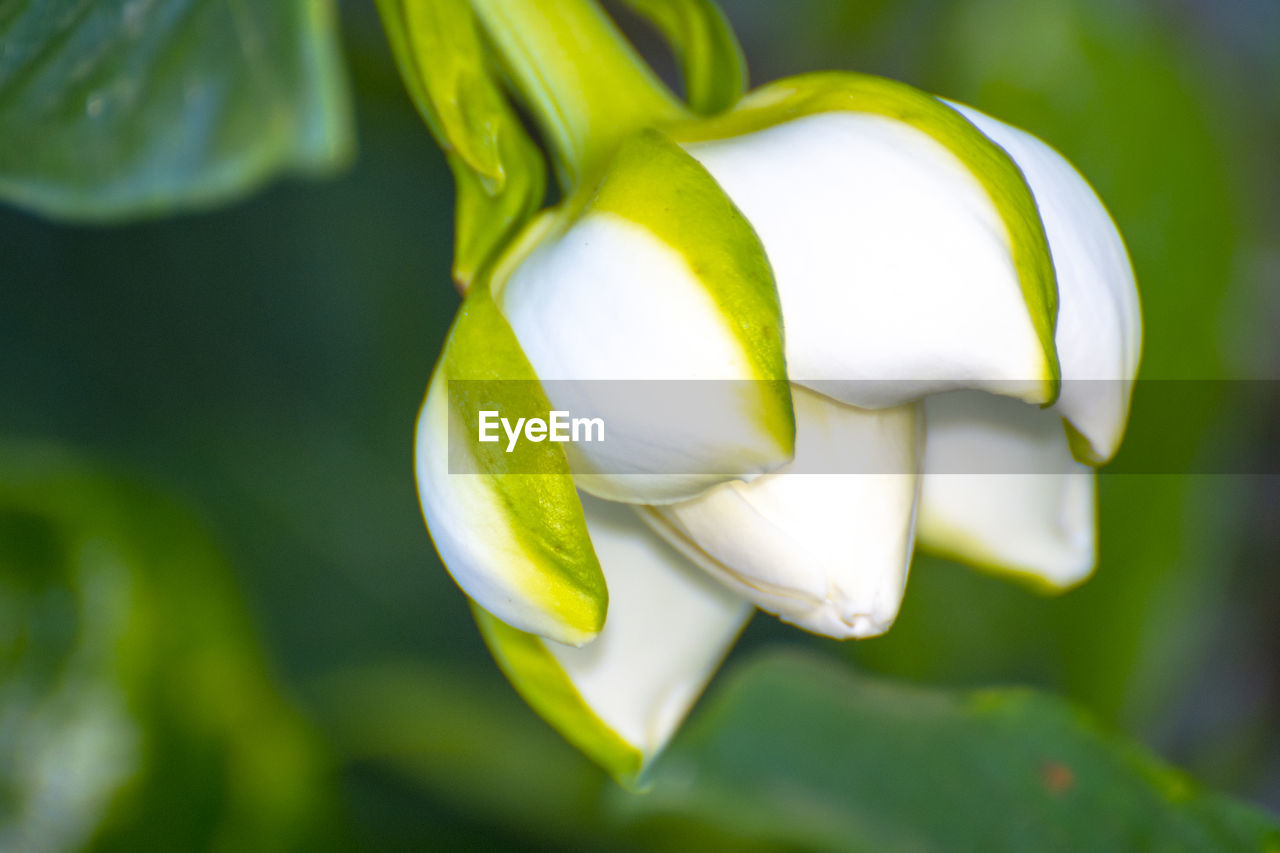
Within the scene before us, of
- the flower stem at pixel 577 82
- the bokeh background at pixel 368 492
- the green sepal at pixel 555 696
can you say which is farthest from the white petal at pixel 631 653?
the bokeh background at pixel 368 492

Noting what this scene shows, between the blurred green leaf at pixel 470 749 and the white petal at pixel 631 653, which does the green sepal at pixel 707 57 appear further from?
the blurred green leaf at pixel 470 749

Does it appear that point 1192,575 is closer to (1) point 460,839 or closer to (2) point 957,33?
(2) point 957,33

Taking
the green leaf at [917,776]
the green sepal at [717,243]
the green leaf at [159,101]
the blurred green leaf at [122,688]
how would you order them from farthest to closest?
the blurred green leaf at [122,688] < the green leaf at [917,776] < the green leaf at [159,101] < the green sepal at [717,243]

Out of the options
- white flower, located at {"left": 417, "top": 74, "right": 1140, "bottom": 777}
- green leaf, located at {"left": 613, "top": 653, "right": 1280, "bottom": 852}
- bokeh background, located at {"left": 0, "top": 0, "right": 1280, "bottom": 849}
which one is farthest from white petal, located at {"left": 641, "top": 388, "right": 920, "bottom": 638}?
bokeh background, located at {"left": 0, "top": 0, "right": 1280, "bottom": 849}

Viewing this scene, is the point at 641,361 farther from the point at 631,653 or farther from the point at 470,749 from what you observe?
the point at 470,749

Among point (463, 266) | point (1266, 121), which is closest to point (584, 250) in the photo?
point (463, 266)
